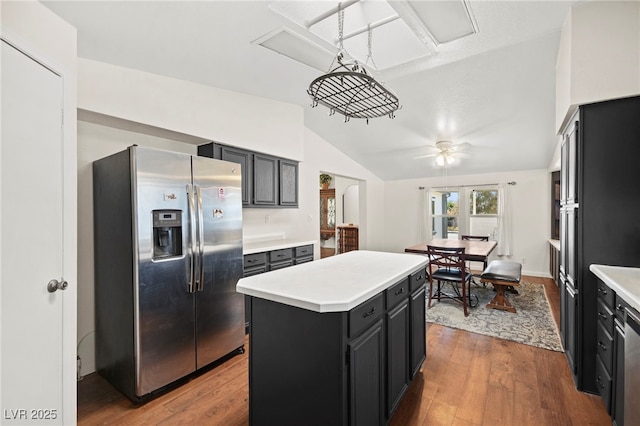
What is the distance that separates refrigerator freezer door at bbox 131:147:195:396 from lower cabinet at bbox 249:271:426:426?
0.93 m

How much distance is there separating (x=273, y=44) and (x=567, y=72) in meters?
2.17

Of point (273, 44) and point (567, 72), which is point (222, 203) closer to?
point (273, 44)

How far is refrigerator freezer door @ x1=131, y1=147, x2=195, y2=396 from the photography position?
6.73ft

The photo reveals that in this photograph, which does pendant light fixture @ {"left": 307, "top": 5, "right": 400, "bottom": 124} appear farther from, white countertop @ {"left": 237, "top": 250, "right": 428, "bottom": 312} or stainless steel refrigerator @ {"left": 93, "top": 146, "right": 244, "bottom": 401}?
stainless steel refrigerator @ {"left": 93, "top": 146, "right": 244, "bottom": 401}

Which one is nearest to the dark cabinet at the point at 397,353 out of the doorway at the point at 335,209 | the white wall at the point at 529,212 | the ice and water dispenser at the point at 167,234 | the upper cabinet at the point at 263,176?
the ice and water dispenser at the point at 167,234

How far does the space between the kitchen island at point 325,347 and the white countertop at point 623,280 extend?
107 centimetres

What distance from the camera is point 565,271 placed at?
258 cm

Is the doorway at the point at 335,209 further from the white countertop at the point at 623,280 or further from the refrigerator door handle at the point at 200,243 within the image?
the white countertop at the point at 623,280

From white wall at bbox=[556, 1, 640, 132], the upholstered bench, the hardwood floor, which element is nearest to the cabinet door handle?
the hardwood floor

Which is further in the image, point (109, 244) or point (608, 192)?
point (109, 244)

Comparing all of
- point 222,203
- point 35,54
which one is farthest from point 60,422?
point 35,54

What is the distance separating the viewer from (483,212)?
20.8 ft

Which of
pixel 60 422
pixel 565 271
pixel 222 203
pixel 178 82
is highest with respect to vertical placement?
pixel 178 82

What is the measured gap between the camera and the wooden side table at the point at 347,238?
795 centimetres
